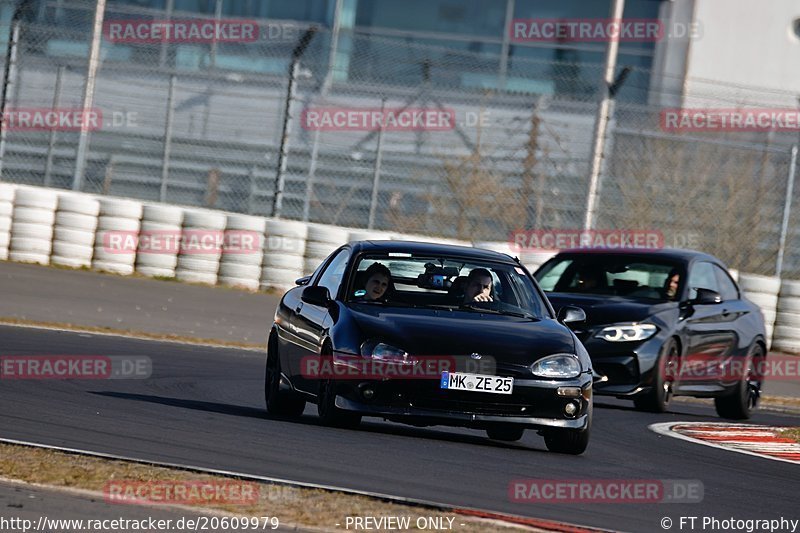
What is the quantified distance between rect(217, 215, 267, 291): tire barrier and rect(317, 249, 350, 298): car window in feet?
33.3

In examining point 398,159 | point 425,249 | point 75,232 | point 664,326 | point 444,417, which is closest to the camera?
point 444,417

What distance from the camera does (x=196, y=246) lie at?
2164 cm

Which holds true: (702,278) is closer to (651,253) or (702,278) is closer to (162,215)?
(651,253)

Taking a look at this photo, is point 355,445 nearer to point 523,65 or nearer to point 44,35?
point 44,35

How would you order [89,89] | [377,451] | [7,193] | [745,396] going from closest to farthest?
[377,451]
[745,396]
[7,193]
[89,89]

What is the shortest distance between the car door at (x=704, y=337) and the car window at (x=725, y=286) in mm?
215

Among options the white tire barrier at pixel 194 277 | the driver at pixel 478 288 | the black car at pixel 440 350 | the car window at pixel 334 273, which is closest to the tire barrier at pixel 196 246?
the white tire barrier at pixel 194 277

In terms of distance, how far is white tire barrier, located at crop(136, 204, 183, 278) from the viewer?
21578mm

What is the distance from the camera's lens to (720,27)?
35219 millimetres

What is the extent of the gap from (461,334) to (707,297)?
5104 millimetres

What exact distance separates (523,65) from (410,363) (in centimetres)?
2127

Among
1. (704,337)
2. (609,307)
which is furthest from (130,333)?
(704,337)

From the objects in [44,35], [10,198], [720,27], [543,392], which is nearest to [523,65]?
[720,27]

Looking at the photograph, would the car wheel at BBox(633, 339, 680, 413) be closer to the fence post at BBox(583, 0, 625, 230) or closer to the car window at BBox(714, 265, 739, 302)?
the car window at BBox(714, 265, 739, 302)
